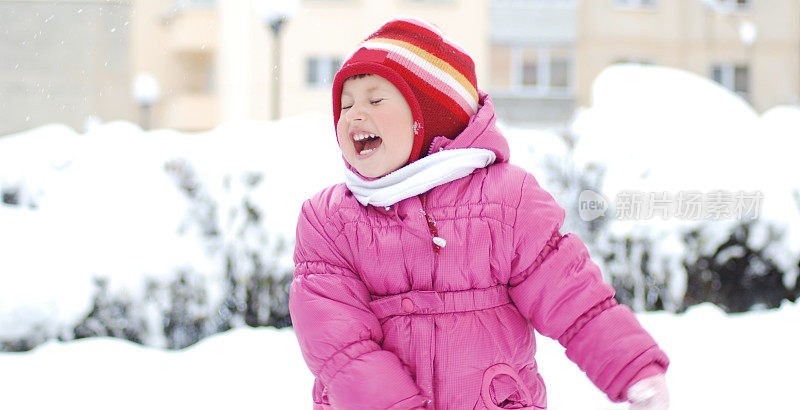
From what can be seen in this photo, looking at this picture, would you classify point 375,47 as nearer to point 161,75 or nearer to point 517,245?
point 517,245

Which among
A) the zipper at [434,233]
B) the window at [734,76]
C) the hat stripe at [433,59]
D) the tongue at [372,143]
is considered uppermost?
the window at [734,76]

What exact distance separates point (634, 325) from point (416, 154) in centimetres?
54

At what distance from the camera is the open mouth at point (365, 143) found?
1396 mm

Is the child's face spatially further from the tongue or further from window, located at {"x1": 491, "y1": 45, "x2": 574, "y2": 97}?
window, located at {"x1": 491, "y1": 45, "x2": 574, "y2": 97}

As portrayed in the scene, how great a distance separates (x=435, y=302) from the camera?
4.41 feet

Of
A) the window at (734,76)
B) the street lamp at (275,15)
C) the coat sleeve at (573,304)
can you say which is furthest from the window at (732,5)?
the coat sleeve at (573,304)

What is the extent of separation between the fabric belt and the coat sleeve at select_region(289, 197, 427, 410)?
0.04m

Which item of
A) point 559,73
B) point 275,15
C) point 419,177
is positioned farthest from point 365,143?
point 559,73

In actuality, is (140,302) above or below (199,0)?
below

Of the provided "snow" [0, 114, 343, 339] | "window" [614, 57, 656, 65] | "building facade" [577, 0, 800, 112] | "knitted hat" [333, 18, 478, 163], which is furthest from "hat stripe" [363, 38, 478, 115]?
"window" [614, 57, 656, 65]

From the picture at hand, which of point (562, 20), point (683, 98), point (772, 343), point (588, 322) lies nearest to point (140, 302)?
point (588, 322)

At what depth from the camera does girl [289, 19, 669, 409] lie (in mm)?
1305

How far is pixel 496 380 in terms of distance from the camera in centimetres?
133

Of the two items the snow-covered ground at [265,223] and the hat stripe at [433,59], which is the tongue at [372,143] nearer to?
the hat stripe at [433,59]
